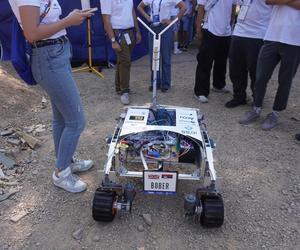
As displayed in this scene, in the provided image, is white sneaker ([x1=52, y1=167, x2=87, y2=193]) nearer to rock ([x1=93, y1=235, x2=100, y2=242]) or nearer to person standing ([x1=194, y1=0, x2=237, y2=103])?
rock ([x1=93, y1=235, x2=100, y2=242])

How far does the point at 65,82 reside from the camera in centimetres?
267

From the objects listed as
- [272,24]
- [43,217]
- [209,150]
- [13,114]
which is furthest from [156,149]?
[13,114]

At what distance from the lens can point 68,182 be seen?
3.20 m

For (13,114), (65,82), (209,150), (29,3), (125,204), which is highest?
(29,3)

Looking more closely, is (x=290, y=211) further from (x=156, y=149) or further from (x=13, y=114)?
(x=13, y=114)

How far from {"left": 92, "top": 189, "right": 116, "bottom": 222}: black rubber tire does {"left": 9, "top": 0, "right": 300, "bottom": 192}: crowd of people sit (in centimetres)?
53

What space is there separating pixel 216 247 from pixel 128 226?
27.2 inches

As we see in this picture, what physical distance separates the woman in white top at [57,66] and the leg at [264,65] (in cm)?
248

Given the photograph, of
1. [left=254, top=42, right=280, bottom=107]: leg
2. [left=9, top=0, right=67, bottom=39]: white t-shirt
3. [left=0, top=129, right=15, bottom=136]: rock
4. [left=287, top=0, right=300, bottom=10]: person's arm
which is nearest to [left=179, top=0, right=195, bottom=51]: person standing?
[left=254, top=42, right=280, bottom=107]: leg

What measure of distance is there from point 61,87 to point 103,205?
934mm

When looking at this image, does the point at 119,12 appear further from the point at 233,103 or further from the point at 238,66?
the point at 233,103

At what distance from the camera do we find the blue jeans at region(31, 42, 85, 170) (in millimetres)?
2580

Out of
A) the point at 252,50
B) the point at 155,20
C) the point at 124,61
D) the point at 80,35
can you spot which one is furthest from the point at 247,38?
the point at 80,35

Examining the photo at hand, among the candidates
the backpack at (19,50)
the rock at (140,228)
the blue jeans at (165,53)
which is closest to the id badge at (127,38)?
the blue jeans at (165,53)
